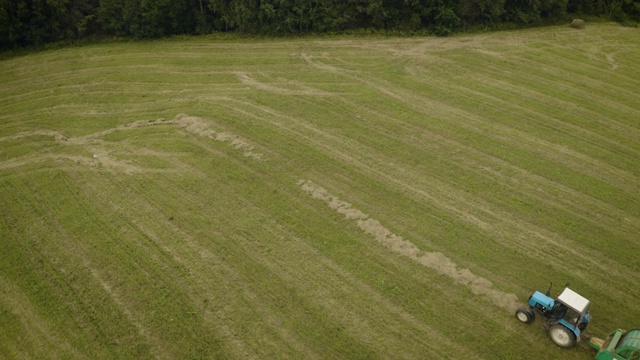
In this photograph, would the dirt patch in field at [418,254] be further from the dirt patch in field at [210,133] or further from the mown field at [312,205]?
the dirt patch in field at [210,133]

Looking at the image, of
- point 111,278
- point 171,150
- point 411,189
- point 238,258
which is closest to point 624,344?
point 411,189

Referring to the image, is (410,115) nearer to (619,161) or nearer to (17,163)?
(619,161)

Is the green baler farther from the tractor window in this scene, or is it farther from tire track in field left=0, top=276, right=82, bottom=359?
tire track in field left=0, top=276, right=82, bottom=359

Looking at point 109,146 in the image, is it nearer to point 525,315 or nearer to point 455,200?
point 455,200

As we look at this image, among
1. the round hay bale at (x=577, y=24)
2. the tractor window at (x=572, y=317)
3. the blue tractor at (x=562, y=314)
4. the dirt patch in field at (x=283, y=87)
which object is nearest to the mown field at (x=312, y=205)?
the dirt patch in field at (x=283, y=87)

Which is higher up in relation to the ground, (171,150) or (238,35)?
(238,35)

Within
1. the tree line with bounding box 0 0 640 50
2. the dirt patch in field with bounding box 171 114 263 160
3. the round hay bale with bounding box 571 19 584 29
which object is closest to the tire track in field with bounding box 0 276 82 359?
the dirt patch in field with bounding box 171 114 263 160
